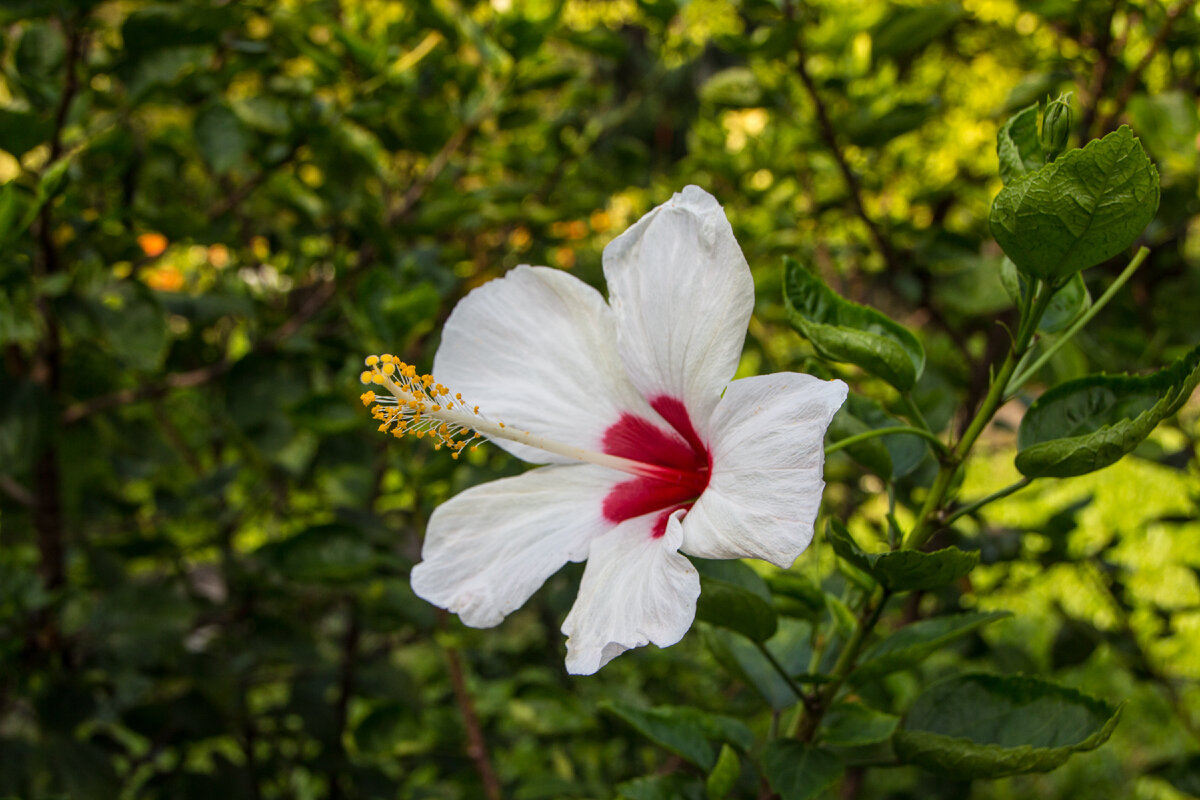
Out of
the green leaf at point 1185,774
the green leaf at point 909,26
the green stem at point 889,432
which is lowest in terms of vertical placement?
the green leaf at point 1185,774

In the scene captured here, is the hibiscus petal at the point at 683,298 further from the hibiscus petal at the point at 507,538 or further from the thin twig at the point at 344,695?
the thin twig at the point at 344,695

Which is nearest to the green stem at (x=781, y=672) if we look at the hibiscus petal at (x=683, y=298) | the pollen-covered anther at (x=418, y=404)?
the hibiscus petal at (x=683, y=298)

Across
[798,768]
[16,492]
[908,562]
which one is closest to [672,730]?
[798,768]

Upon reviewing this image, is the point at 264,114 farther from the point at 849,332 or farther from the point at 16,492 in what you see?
the point at 849,332

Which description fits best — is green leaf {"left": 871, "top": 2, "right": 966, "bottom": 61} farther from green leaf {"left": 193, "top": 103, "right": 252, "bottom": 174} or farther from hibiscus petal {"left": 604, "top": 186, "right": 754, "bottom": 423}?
green leaf {"left": 193, "top": 103, "right": 252, "bottom": 174}

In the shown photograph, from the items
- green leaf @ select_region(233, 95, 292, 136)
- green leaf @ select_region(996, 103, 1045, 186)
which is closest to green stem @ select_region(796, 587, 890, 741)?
green leaf @ select_region(996, 103, 1045, 186)

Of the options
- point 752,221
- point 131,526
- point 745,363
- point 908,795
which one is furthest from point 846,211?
point 131,526

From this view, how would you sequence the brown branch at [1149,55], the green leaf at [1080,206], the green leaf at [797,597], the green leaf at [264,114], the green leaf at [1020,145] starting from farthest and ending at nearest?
the green leaf at [264,114]
the brown branch at [1149,55]
the green leaf at [797,597]
the green leaf at [1020,145]
the green leaf at [1080,206]

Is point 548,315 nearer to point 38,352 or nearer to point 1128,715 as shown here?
point 38,352
